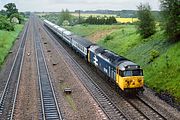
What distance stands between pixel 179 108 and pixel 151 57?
43.8 feet

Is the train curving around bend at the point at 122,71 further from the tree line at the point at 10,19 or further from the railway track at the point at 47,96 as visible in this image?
the tree line at the point at 10,19

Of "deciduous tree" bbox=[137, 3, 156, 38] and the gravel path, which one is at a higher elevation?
"deciduous tree" bbox=[137, 3, 156, 38]

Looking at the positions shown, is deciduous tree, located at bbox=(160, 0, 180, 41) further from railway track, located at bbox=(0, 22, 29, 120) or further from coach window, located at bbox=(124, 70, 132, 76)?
railway track, located at bbox=(0, 22, 29, 120)

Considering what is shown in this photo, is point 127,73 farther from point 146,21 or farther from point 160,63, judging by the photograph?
point 146,21

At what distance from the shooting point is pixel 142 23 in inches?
1933

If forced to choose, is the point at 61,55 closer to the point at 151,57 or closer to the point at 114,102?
the point at 151,57

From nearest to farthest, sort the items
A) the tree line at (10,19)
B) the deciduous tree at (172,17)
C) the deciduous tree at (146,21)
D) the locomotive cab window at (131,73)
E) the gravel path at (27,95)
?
the gravel path at (27,95)
the locomotive cab window at (131,73)
the deciduous tree at (172,17)
the deciduous tree at (146,21)
the tree line at (10,19)

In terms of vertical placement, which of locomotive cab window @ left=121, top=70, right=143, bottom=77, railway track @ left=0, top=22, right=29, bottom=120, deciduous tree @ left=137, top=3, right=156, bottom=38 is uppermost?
deciduous tree @ left=137, top=3, right=156, bottom=38

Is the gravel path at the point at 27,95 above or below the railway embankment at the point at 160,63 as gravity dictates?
below

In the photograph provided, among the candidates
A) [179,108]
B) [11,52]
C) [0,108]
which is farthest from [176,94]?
[11,52]

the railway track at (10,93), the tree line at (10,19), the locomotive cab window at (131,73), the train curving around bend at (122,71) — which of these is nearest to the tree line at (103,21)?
the tree line at (10,19)

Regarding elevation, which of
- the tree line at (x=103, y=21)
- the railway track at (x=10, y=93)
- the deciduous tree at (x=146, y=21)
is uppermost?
the deciduous tree at (x=146, y=21)

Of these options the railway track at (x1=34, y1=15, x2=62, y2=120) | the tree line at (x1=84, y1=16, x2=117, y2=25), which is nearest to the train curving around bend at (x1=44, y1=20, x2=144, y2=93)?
the railway track at (x1=34, y1=15, x2=62, y2=120)

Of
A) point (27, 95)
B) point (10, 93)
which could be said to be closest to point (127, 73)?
point (27, 95)
